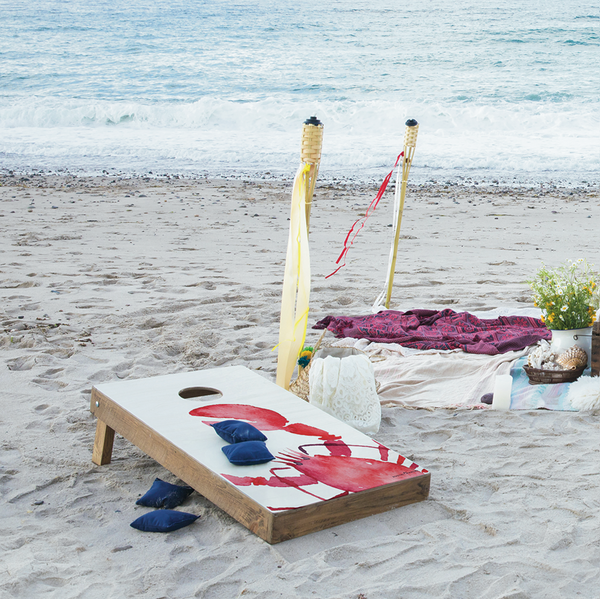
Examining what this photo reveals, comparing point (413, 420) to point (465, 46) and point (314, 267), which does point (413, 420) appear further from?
point (465, 46)

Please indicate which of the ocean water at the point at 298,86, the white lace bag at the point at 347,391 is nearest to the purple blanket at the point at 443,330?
the white lace bag at the point at 347,391

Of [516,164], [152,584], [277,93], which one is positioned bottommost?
[152,584]

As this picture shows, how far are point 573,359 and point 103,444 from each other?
2.57 metres

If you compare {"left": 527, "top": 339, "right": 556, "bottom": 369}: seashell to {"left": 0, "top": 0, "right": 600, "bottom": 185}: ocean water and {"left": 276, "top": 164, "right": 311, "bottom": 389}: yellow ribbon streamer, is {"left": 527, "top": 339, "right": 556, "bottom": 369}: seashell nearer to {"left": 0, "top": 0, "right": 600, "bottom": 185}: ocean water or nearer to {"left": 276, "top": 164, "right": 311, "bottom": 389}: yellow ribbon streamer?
{"left": 276, "top": 164, "right": 311, "bottom": 389}: yellow ribbon streamer

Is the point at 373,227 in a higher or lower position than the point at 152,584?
higher

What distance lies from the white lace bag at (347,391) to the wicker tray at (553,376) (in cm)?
108

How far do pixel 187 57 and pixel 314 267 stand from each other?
2425cm

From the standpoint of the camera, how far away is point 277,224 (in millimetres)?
9000

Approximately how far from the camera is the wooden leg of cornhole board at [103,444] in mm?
2943

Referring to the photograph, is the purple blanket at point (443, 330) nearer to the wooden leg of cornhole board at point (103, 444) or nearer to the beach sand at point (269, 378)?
the beach sand at point (269, 378)

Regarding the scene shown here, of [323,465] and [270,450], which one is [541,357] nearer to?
[323,465]

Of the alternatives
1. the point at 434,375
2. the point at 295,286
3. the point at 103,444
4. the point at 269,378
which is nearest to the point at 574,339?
the point at 434,375

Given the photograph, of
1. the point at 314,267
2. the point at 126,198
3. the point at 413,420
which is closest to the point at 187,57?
the point at 126,198

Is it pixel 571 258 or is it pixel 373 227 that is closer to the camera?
pixel 571 258
